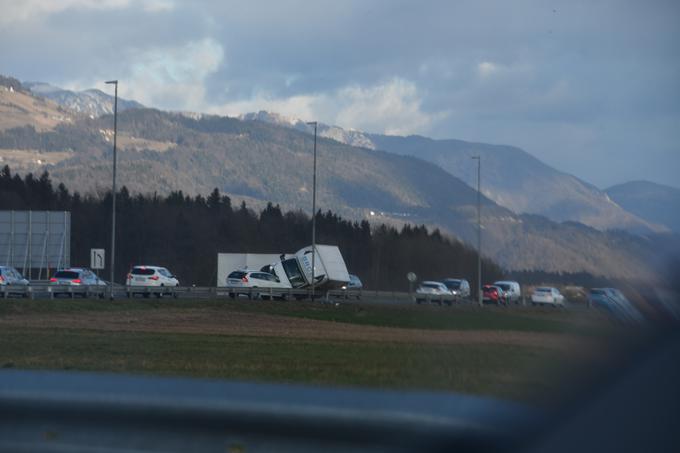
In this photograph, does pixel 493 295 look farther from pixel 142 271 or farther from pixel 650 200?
pixel 142 271

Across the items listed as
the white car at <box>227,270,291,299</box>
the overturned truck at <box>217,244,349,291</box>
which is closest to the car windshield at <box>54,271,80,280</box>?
the white car at <box>227,270,291,299</box>

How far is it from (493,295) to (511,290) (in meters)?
0.72

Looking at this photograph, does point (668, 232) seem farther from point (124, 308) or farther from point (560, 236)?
point (124, 308)

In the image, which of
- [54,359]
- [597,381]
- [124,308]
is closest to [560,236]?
[597,381]

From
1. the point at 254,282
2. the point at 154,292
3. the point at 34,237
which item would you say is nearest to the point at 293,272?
the point at 254,282

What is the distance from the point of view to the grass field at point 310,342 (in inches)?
117

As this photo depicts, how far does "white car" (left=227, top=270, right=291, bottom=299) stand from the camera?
2052 inches

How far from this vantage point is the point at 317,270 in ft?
184

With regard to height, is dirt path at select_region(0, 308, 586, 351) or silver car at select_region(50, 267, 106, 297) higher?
silver car at select_region(50, 267, 106, 297)

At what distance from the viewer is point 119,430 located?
11.8 ft

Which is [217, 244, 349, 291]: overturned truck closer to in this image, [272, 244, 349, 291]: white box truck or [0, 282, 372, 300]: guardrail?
[272, 244, 349, 291]: white box truck

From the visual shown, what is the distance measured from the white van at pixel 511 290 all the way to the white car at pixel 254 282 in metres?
45.3

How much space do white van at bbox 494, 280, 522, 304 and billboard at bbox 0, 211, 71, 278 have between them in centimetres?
4431

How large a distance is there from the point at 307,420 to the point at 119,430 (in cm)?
81
